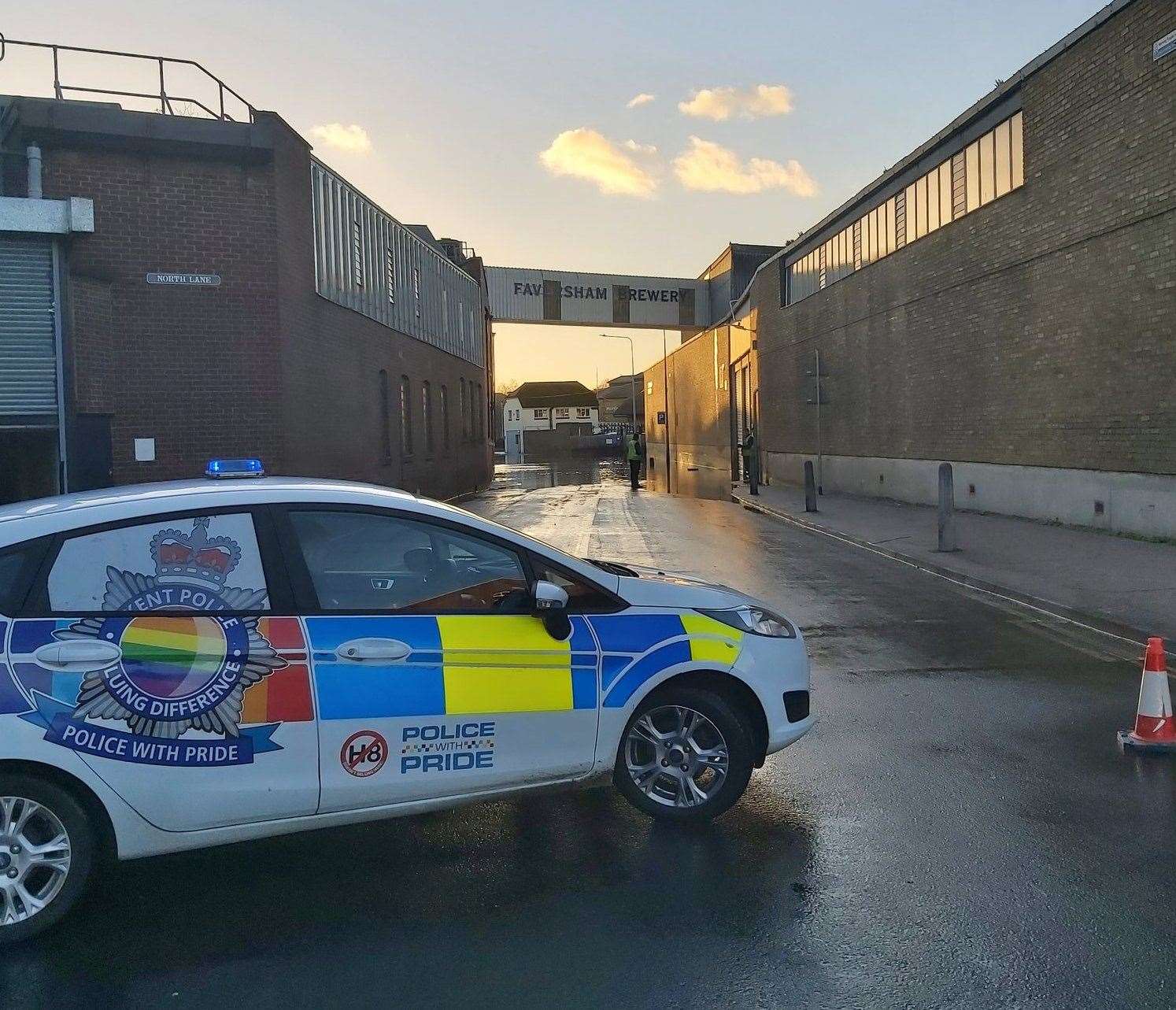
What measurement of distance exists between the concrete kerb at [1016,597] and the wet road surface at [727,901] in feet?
10.3

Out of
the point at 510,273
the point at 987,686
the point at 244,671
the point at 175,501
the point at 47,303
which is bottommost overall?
the point at 987,686

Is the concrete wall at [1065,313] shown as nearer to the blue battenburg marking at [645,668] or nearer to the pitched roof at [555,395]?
the blue battenburg marking at [645,668]

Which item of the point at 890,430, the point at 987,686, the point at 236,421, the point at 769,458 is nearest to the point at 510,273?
the point at 769,458

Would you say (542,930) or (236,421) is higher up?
(236,421)

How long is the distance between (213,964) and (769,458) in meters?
33.8

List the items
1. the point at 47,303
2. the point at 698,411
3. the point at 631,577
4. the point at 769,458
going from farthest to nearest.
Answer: the point at 698,411
the point at 769,458
the point at 47,303
the point at 631,577

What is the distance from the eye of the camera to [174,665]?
12.7 feet

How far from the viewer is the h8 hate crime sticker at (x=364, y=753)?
13.3 ft

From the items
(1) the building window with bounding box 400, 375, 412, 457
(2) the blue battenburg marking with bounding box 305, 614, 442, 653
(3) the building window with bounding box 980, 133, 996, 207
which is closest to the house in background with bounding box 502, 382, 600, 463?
(1) the building window with bounding box 400, 375, 412, 457

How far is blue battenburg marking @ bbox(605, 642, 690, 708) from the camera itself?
4.52 meters

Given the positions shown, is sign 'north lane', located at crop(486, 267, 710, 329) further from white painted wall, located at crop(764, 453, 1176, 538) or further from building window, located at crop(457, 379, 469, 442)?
white painted wall, located at crop(764, 453, 1176, 538)

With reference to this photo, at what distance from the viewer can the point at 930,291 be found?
2233cm

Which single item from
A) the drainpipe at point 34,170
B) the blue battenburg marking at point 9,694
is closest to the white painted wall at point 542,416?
the drainpipe at point 34,170

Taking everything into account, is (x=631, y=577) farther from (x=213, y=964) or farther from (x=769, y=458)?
(x=769, y=458)
